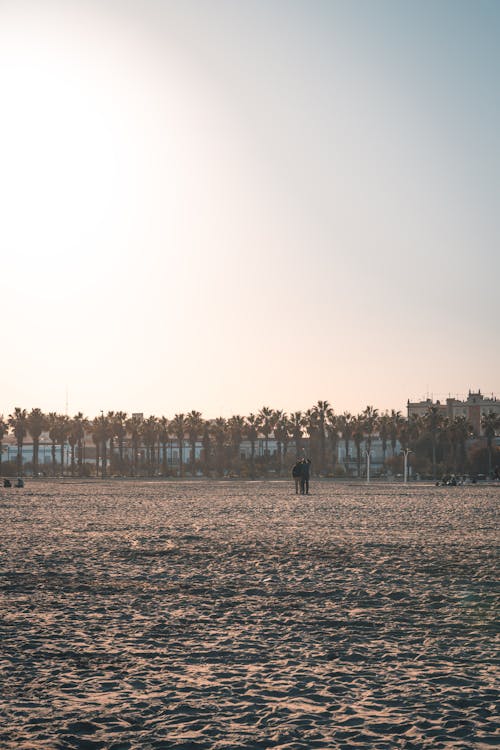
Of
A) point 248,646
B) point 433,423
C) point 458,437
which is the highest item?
point 433,423

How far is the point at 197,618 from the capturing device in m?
10.8

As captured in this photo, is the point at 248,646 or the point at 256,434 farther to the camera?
the point at 256,434

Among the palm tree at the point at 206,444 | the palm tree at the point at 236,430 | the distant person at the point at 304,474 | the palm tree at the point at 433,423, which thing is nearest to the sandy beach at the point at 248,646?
the distant person at the point at 304,474

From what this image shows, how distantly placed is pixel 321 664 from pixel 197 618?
2.62m

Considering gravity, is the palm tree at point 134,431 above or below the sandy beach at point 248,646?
above

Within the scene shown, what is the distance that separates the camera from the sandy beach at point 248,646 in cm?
652

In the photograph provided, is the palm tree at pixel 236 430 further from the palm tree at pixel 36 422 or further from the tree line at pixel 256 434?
the palm tree at pixel 36 422

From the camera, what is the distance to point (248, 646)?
9281mm

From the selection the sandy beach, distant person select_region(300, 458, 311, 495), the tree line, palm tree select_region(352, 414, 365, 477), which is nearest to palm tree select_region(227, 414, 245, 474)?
the tree line

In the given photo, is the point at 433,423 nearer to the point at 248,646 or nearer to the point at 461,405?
Answer: the point at 461,405

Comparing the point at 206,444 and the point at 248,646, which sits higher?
the point at 206,444

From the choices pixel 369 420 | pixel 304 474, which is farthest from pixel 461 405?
pixel 304 474

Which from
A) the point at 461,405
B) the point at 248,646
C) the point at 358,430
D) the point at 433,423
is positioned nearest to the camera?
the point at 248,646

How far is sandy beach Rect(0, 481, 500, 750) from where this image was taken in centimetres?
652
